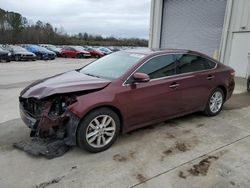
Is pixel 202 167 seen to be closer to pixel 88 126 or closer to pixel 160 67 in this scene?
pixel 88 126

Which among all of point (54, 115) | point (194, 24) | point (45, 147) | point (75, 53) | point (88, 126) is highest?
point (194, 24)

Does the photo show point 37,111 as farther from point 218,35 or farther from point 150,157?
point 218,35

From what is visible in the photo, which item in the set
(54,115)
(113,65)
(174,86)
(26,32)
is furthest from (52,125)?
(26,32)

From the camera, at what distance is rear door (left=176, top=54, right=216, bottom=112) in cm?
438

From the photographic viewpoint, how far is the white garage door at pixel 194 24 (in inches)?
441

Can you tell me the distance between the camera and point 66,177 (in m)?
2.89

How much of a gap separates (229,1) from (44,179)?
10.4 meters

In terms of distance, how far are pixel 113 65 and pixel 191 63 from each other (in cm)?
156

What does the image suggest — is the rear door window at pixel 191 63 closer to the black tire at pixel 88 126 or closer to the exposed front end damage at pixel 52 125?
the black tire at pixel 88 126

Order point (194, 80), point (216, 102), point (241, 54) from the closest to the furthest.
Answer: point (194, 80) < point (216, 102) < point (241, 54)

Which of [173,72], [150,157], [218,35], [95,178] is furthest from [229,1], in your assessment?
[95,178]

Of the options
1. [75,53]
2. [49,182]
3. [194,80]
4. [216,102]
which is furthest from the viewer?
[75,53]

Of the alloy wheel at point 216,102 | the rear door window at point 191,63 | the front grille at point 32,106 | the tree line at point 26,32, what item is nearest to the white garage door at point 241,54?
the alloy wheel at point 216,102

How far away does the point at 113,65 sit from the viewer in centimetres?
420
